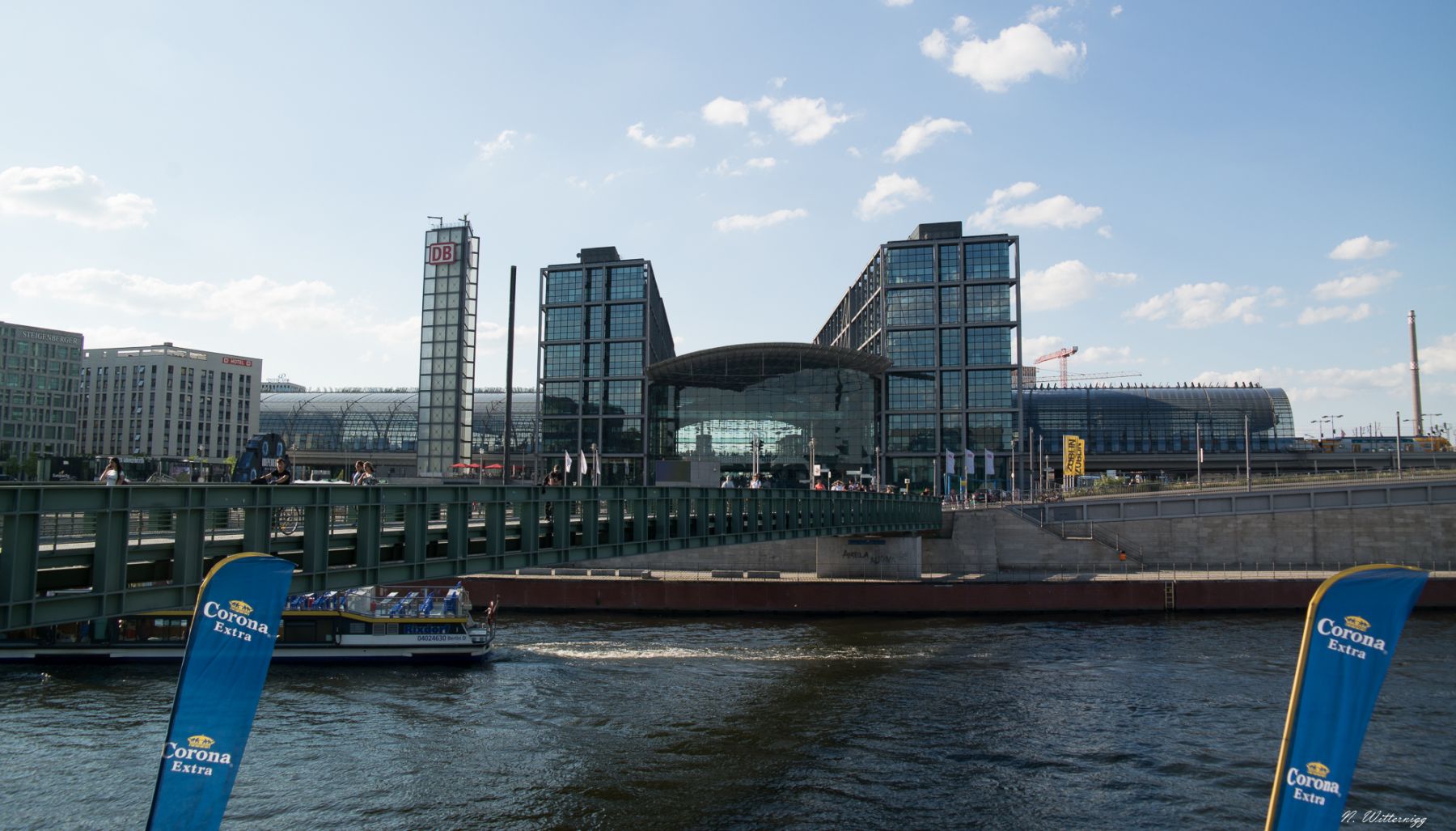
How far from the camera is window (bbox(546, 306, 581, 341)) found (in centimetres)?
13050

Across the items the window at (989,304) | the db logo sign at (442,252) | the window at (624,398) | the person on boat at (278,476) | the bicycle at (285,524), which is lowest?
the bicycle at (285,524)

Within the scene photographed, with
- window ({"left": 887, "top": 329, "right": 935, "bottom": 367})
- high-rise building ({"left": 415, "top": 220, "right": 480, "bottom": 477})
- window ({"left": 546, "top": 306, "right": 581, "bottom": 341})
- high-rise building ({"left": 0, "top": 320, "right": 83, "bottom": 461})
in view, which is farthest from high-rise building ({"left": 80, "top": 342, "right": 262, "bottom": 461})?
window ({"left": 887, "top": 329, "right": 935, "bottom": 367})

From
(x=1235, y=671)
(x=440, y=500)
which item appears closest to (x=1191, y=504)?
(x=1235, y=671)

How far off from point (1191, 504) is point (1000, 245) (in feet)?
181

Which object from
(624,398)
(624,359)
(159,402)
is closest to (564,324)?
(624,359)

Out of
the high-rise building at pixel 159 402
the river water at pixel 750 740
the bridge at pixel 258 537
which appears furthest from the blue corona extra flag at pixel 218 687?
the high-rise building at pixel 159 402

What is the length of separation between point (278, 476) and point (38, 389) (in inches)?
7273

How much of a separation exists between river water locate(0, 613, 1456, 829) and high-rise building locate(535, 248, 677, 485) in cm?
7880

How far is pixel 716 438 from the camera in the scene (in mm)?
123625

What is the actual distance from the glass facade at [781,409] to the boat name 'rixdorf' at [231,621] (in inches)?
4190

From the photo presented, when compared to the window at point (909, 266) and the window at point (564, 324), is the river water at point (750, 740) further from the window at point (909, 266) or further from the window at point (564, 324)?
the window at point (564, 324)

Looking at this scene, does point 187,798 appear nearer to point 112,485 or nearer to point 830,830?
point 112,485

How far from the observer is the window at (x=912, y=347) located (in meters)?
124

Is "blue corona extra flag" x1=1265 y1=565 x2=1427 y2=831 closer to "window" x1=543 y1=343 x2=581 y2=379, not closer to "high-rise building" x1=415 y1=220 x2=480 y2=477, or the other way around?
"high-rise building" x1=415 y1=220 x2=480 y2=477
